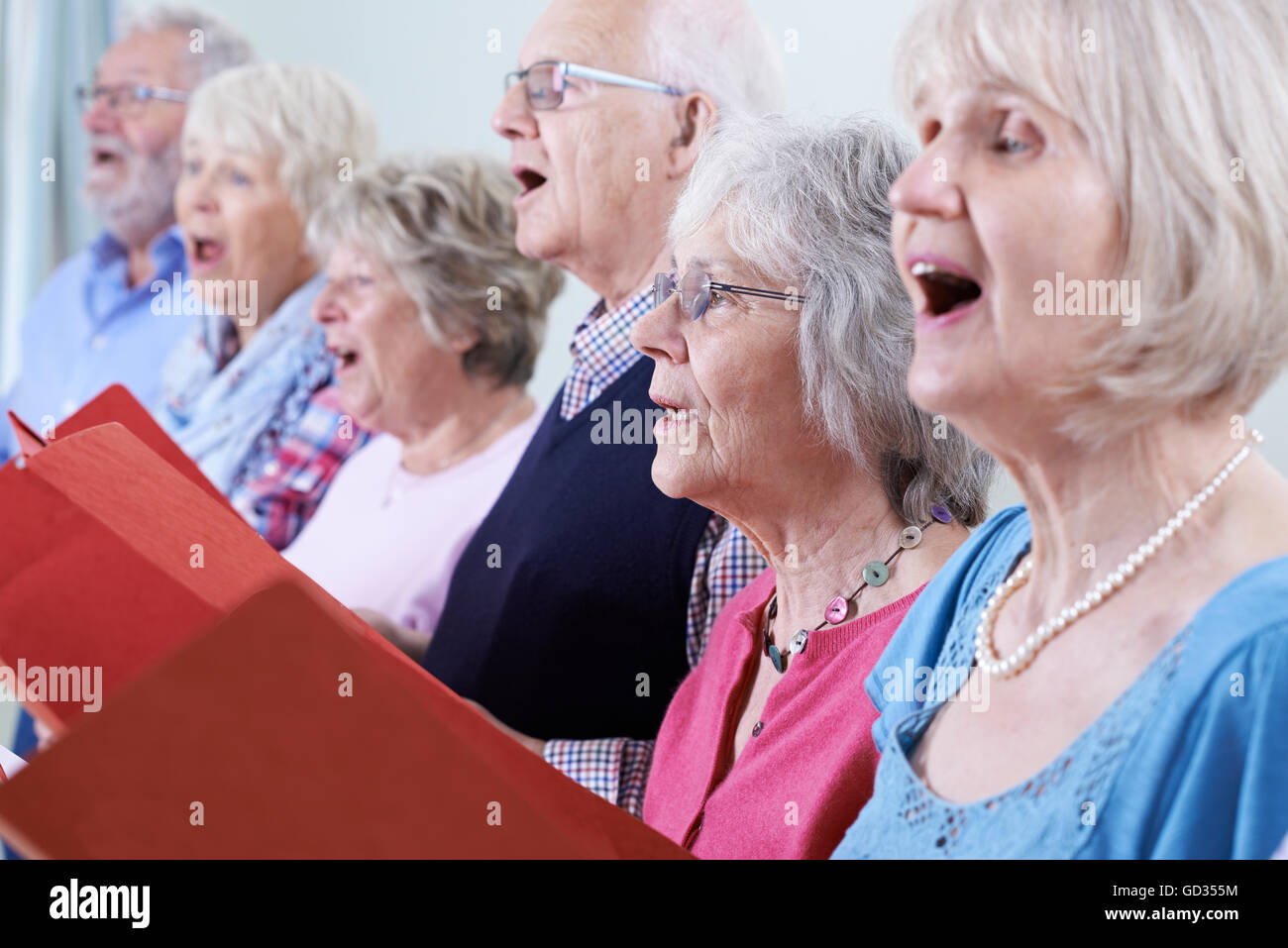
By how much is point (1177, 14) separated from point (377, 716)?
561 mm

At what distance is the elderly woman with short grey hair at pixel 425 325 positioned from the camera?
6.95 ft

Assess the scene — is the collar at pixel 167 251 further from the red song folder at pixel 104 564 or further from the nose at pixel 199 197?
the red song folder at pixel 104 564

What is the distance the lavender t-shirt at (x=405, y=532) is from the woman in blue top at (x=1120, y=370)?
1207mm

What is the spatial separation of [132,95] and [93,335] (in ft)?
1.92

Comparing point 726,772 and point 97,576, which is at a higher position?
point 97,576

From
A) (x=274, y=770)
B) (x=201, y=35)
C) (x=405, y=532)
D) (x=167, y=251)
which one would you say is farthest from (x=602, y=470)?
(x=201, y=35)

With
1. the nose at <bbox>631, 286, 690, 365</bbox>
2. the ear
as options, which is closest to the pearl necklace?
the nose at <bbox>631, 286, 690, 365</bbox>

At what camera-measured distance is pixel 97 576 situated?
86 cm

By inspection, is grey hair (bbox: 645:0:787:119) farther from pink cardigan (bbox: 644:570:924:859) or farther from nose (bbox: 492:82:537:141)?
pink cardigan (bbox: 644:570:924:859)

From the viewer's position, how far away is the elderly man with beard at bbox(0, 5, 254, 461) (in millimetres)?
3098
